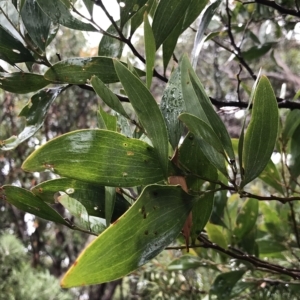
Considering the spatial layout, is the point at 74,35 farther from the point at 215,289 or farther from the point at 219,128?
the point at 219,128

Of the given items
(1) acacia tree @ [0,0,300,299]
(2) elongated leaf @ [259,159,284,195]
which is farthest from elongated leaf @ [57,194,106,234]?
(2) elongated leaf @ [259,159,284,195]

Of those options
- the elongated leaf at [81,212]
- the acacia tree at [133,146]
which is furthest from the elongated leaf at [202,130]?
the elongated leaf at [81,212]

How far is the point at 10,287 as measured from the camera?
1209 mm

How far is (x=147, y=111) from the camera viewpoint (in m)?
0.26

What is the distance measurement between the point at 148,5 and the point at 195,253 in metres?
0.44

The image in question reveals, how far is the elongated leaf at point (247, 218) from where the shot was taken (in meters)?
0.60

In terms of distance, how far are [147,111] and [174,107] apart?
51 mm

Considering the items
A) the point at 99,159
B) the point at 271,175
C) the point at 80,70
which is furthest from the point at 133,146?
the point at 271,175

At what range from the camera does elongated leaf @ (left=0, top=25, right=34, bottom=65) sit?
0.37m

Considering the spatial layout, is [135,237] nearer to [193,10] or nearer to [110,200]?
[110,200]

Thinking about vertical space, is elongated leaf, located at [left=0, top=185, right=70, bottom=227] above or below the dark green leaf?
below

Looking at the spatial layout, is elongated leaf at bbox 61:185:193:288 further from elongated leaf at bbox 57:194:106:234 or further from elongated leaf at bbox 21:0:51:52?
elongated leaf at bbox 21:0:51:52

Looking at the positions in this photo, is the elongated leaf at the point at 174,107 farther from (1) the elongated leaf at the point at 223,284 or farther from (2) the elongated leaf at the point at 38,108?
(1) the elongated leaf at the point at 223,284

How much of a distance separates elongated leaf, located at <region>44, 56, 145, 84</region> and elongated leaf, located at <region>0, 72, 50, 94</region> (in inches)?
0.8
